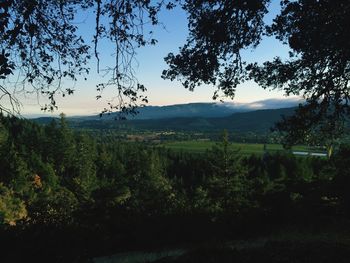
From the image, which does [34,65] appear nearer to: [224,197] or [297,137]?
[297,137]

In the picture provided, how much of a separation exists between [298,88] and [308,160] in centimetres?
8887

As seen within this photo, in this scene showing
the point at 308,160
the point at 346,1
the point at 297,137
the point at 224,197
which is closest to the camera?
the point at 346,1

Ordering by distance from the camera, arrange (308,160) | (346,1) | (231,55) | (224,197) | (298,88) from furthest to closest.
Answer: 1. (308,160)
2. (224,197)
3. (298,88)
4. (231,55)
5. (346,1)

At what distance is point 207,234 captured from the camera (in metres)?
16.0

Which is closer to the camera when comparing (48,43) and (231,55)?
(48,43)

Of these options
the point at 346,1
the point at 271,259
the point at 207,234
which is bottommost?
the point at 207,234

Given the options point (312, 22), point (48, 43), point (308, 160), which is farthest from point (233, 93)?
point (308, 160)

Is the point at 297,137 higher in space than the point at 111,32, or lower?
lower

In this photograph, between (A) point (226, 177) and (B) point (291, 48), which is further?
(A) point (226, 177)

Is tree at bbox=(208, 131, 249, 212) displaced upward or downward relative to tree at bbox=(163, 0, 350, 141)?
downward

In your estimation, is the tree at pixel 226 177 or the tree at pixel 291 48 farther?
the tree at pixel 226 177

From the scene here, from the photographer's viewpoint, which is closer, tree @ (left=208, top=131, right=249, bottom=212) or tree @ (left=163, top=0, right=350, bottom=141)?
tree @ (left=163, top=0, right=350, bottom=141)

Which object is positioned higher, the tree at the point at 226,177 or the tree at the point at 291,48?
the tree at the point at 291,48

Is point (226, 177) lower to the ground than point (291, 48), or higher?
lower
